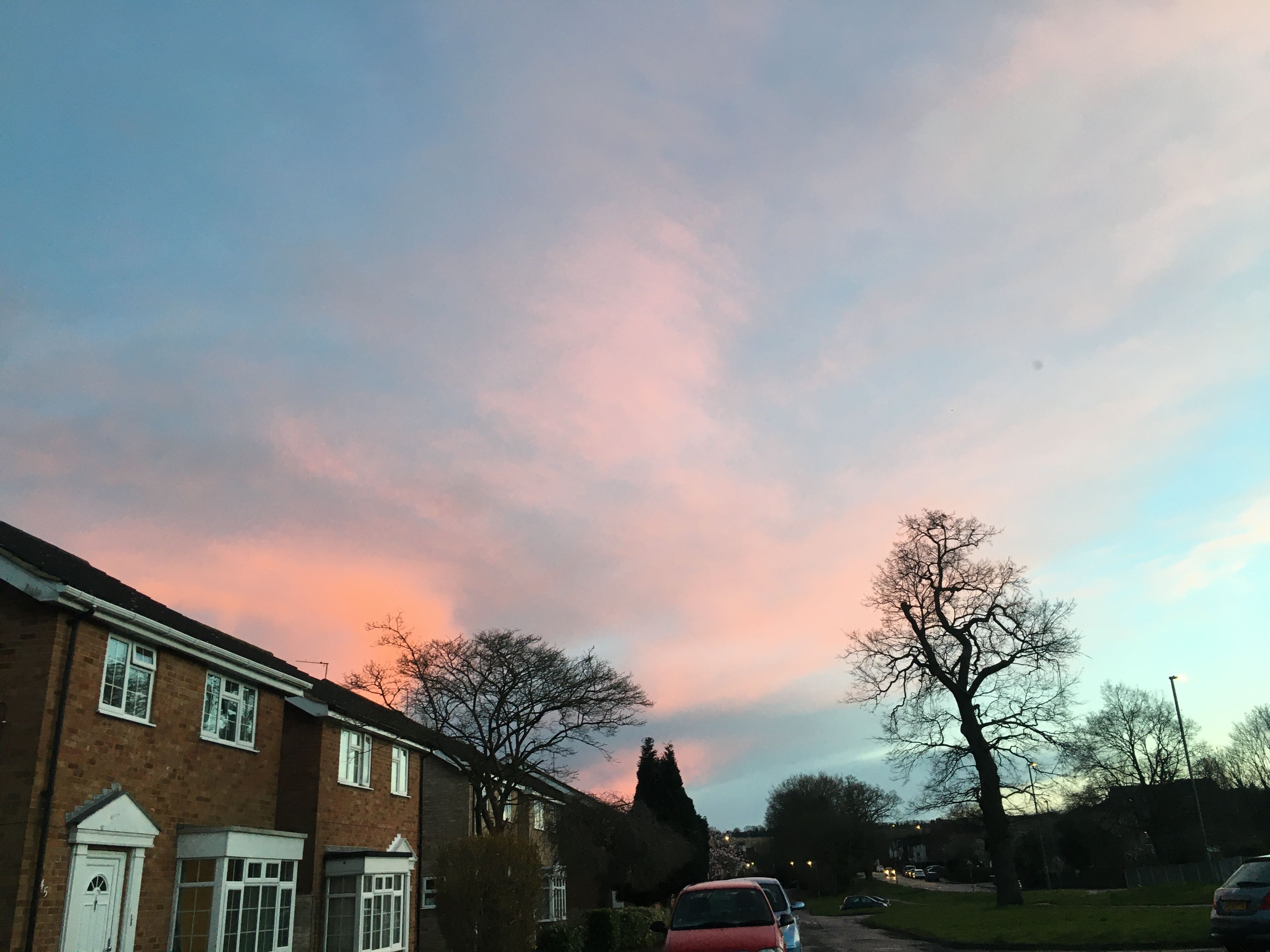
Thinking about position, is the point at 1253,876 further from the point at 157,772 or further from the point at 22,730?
the point at 22,730

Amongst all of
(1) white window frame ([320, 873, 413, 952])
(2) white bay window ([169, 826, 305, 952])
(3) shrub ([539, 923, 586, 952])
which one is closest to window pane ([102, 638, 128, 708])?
(2) white bay window ([169, 826, 305, 952])

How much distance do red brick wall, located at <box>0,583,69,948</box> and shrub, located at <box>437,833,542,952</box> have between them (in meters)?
9.05

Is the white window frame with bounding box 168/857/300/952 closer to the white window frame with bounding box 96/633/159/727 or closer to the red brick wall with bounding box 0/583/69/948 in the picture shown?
the white window frame with bounding box 96/633/159/727

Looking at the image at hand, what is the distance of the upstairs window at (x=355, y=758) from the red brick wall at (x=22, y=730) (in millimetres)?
8864

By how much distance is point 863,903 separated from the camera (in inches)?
2468

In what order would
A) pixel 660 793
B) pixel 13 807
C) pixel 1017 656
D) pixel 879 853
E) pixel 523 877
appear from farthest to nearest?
pixel 879 853
pixel 660 793
pixel 1017 656
pixel 523 877
pixel 13 807

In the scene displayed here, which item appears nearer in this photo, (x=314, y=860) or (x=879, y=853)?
(x=314, y=860)

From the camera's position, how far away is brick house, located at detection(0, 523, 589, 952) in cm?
1276

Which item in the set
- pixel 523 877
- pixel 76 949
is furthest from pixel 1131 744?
pixel 76 949

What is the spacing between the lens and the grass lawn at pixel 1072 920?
62.9 ft

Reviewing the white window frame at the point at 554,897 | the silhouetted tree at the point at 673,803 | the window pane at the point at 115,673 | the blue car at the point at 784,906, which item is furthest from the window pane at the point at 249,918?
the silhouetted tree at the point at 673,803

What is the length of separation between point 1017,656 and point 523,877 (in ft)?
74.2

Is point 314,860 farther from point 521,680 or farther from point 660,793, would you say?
point 660,793

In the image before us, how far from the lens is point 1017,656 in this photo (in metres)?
33.7
